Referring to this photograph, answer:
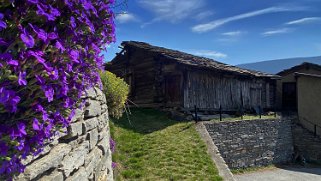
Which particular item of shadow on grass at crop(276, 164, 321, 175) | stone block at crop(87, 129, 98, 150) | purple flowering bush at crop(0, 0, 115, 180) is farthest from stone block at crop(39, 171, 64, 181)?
shadow on grass at crop(276, 164, 321, 175)

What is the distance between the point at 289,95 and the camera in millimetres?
29844

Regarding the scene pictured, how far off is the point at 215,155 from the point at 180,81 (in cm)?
823

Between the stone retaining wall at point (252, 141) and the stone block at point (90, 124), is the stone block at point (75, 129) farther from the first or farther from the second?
the stone retaining wall at point (252, 141)

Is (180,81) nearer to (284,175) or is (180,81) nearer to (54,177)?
(284,175)

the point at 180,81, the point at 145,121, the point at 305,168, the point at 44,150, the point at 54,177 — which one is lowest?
the point at 305,168

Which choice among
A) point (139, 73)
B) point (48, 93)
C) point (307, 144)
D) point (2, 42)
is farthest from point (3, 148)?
point (307, 144)

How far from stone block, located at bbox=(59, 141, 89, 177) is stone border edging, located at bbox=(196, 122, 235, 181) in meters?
7.31

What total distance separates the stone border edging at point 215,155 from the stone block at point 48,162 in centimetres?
804

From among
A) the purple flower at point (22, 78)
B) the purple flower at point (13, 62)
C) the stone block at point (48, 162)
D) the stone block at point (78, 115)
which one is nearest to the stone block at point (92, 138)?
the stone block at point (78, 115)

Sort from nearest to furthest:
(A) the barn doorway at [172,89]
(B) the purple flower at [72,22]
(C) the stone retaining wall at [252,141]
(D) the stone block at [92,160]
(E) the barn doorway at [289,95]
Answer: (B) the purple flower at [72,22]
(D) the stone block at [92,160]
(C) the stone retaining wall at [252,141]
(A) the barn doorway at [172,89]
(E) the barn doorway at [289,95]

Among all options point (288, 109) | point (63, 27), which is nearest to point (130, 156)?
point (63, 27)

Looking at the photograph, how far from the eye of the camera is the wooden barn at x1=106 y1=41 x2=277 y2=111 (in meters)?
20.6

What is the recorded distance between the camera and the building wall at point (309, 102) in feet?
77.2

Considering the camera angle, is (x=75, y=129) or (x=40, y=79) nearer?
(x=40, y=79)
